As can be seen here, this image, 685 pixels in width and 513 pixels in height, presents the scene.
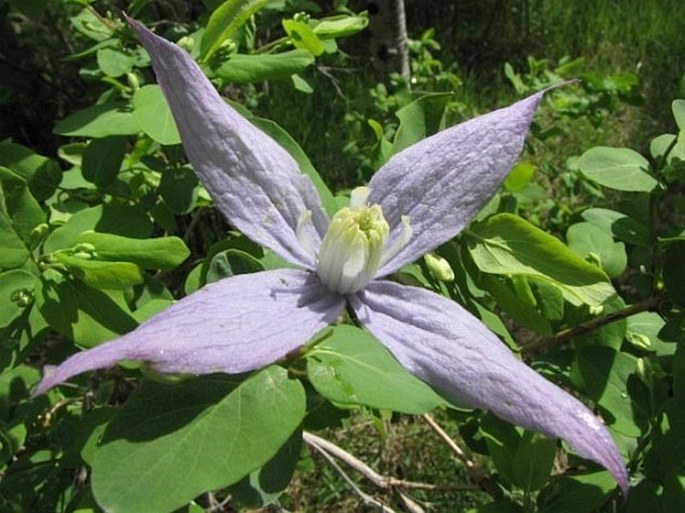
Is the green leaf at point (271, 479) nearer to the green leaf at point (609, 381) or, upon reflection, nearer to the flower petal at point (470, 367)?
the flower petal at point (470, 367)

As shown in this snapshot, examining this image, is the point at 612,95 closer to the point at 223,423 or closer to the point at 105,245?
the point at 105,245

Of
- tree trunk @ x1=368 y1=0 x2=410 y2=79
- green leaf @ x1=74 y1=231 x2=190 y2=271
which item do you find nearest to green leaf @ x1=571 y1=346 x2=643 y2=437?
green leaf @ x1=74 y1=231 x2=190 y2=271

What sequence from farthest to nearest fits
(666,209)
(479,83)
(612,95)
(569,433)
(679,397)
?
(479,83)
(666,209)
(612,95)
(679,397)
(569,433)

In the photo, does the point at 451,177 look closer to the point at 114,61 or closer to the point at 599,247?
the point at 599,247

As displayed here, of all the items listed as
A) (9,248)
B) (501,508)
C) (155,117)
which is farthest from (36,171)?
(501,508)

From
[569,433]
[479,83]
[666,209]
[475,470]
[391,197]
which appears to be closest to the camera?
[569,433]

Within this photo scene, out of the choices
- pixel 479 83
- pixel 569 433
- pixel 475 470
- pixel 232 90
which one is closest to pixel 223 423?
pixel 569 433

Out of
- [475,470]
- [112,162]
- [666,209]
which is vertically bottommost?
[666,209]
